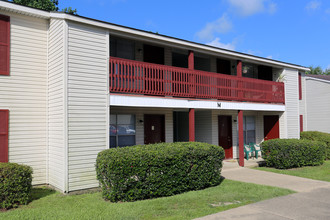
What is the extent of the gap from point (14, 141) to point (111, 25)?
15.5ft

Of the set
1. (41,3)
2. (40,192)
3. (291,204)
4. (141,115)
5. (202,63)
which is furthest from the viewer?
(41,3)

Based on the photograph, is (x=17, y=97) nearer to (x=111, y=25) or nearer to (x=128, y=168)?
(x=111, y=25)

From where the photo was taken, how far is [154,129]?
39.0 feet

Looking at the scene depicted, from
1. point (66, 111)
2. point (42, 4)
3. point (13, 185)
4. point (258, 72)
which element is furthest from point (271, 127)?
point (42, 4)

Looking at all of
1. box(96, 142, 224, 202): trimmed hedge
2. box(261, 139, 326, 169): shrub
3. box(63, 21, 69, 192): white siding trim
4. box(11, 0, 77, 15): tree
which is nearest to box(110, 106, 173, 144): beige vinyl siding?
box(63, 21, 69, 192): white siding trim

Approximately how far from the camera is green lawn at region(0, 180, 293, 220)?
584 centimetres

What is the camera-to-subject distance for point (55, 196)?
761 centimetres

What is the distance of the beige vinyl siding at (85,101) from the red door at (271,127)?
34.6 feet

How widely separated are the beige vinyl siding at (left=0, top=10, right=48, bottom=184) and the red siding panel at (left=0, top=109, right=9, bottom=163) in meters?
0.11

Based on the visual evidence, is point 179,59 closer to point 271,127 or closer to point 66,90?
point 271,127

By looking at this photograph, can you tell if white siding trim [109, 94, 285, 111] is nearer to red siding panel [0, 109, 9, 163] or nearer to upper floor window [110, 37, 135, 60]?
upper floor window [110, 37, 135, 60]

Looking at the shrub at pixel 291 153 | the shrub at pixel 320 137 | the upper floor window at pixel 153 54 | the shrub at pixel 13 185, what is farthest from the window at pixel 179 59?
the shrub at pixel 320 137

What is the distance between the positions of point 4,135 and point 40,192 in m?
2.03

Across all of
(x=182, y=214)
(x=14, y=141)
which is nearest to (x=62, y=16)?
(x=14, y=141)
